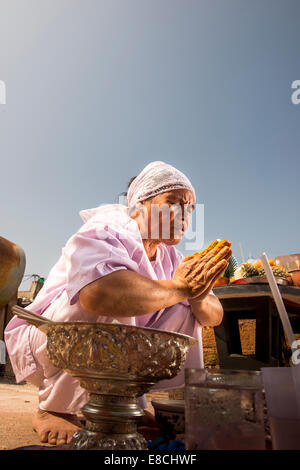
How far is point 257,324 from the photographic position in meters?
2.97

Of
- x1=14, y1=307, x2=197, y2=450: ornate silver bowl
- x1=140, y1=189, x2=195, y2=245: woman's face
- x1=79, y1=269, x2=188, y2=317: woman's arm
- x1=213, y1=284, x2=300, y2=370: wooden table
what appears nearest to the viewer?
x1=14, y1=307, x2=197, y2=450: ornate silver bowl

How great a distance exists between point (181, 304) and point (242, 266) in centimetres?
213

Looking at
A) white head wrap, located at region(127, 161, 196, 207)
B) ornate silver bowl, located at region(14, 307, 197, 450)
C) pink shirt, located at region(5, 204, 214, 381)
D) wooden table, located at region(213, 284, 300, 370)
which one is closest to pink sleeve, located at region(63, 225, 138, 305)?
pink shirt, located at region(5, 204, 214, 381)

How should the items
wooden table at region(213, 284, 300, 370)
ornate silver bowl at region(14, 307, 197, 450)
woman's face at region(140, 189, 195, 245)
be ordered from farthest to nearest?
1. wooden table at region(213, 284, 300, 370)
2. woman's face at region(140, 189, 195, 245)
3. ornate silver bowl at region(14, 307, 197, 450)

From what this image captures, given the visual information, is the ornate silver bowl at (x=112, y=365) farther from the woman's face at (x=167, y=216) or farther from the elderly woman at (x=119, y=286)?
the woman's face at (x=167, y=216)

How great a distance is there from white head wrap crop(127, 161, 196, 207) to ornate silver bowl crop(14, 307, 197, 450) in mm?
1208

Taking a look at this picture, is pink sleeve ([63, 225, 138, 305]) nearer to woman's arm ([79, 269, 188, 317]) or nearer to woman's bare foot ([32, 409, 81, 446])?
woman's arm ([79, 269, 188, 317])

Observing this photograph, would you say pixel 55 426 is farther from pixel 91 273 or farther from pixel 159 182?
pixel 159 182

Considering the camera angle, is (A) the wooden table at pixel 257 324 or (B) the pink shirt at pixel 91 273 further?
(A) the wooden table at pixel 257 324

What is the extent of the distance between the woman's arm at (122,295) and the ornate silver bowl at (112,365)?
0.38m

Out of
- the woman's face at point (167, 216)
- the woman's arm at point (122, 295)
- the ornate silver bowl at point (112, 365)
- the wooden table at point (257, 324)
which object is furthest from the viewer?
the wooden table at point (257, 324)

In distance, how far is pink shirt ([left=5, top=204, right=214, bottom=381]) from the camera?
1.40m

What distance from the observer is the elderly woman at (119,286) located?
138cm

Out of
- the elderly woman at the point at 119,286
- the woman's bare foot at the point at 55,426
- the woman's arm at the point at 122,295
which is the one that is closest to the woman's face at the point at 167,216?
the elderly woman at the point at 119,286
